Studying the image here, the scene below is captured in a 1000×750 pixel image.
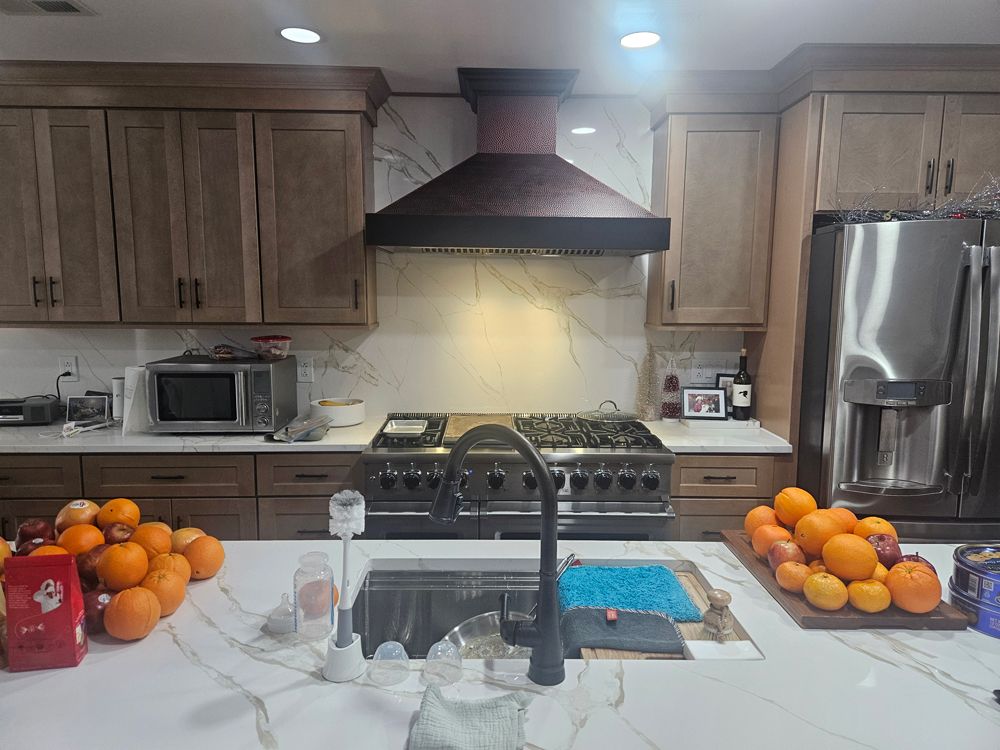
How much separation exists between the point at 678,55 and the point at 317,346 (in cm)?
218

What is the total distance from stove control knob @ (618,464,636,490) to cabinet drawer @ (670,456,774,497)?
0.85 ft

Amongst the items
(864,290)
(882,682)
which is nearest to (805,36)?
(864,290)

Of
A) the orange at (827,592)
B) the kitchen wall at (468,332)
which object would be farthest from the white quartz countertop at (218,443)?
the orange at (827,592)

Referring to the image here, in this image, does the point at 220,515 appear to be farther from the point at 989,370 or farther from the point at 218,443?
the point at 989,370

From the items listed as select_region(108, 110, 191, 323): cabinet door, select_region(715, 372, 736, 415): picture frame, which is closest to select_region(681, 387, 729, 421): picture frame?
select_region(715, 372, 736, 415): picture frame

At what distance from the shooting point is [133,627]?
3.69 feet

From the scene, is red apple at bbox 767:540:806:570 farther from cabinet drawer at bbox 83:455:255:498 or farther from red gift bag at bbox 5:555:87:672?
cabinet drawer at bbox 83:455:255:498

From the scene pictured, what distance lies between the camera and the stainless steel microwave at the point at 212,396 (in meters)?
2.75

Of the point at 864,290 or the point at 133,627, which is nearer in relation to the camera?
the point at 133,627

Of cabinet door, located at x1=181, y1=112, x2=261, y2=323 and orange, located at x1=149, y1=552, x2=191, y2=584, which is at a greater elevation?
cabinet door, located at x1=181, y1=112, x2=261, y2=323

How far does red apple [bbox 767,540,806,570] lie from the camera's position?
1.33 meters

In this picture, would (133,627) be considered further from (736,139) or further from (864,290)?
(736,139)

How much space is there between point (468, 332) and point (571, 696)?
2.36 m

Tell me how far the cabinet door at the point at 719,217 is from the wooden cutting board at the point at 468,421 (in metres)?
0.95
